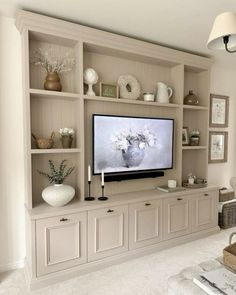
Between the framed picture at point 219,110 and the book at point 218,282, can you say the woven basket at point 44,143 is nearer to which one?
the book at point 218,282

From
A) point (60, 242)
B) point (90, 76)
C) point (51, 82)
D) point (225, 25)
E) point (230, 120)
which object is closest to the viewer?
point (225, 25)

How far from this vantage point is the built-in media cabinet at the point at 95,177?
2.25 meters

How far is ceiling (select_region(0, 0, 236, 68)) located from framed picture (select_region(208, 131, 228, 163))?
1.67m

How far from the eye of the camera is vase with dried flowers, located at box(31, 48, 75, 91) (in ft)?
7.93

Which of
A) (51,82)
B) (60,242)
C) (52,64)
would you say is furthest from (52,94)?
(60,242)

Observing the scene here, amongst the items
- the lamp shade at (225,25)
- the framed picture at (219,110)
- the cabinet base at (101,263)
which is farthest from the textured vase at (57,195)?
the framed picture at (219,110)

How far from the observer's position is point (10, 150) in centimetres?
244

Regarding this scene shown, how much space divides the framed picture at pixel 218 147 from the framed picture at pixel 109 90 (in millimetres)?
1914

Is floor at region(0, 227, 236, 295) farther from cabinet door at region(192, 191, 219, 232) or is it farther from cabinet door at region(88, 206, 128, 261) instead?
cabinet door at region(192, 191, 219, 232)

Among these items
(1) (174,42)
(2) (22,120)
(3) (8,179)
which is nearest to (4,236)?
(3) (8,179)

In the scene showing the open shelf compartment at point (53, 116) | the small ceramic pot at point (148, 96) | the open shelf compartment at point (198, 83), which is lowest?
the open shelf compartment at point (53, 116)

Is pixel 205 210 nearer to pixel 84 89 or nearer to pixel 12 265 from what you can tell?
pixel 84 89

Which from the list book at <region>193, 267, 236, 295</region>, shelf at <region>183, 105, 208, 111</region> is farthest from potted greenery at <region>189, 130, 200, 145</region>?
book at <region>193, 267, 236, 295</region>

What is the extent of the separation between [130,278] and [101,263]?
1.13 feet
